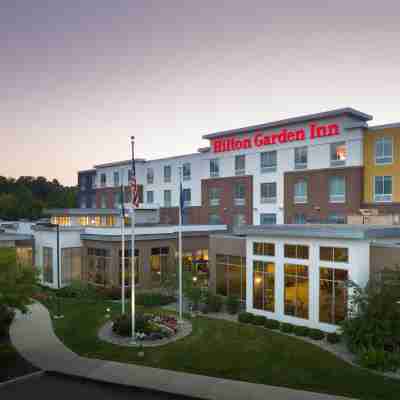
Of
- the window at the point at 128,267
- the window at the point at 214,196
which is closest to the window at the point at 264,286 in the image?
the window at the point at 128,267

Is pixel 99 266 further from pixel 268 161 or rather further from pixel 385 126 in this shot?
pixel 385 126

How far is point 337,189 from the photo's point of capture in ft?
129

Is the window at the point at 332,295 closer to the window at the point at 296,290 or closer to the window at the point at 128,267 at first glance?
the window at the point at 296,290

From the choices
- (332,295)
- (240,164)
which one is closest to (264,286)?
(332,295)

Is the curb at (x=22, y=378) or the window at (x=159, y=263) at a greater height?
the window at (x=159, y=263)

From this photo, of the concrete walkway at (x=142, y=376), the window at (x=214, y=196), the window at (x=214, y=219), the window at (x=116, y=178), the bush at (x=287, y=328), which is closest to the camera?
the concrete walkway at (x=142, y=376)

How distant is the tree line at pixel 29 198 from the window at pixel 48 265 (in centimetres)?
6757

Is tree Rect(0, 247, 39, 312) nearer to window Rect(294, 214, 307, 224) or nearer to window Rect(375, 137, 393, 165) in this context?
window Rect(294, 214, 307, 224)

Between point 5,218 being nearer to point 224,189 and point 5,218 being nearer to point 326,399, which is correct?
point 224,189

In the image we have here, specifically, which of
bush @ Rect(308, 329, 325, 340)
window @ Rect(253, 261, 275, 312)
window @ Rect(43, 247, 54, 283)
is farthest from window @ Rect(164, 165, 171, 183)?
bush @ Rect(308, 329, 325, 340)

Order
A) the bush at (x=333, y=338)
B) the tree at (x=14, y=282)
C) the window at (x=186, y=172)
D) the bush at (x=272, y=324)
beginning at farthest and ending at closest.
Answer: the window at (x=186, y=172) → the bush at (x=272, y=324) → the bush at (x=333, y=338) → the tree at (x=14, y=282)

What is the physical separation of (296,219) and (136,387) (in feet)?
101

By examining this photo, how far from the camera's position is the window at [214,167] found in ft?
164

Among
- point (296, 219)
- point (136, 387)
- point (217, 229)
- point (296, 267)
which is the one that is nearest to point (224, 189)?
point (217, 229)
